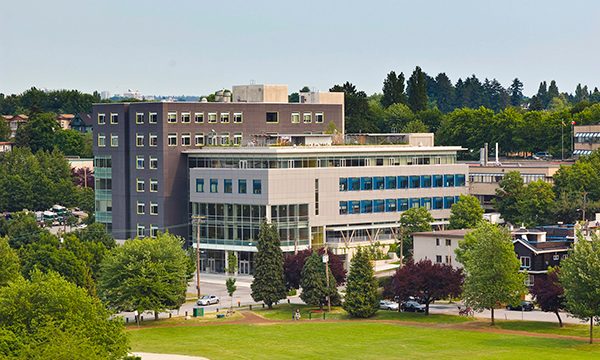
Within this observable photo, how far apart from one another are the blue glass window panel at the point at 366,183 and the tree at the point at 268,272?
3197 cm

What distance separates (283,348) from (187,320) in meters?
18.2

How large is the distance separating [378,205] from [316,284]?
3896 cm

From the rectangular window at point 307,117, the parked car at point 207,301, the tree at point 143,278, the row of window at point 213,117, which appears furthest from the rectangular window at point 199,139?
the tree at point 143,278

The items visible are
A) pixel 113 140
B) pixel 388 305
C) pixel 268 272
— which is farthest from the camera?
pixel 113 140

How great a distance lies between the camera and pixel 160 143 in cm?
15775

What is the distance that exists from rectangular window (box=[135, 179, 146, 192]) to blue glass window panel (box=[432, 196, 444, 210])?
32888 millimetres

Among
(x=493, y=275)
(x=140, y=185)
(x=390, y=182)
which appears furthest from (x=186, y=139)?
(x=493, y=275)

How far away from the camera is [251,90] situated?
168750 millimetres

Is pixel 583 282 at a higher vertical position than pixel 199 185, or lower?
lower

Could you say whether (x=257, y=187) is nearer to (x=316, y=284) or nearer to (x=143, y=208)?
(x=143, y=208)

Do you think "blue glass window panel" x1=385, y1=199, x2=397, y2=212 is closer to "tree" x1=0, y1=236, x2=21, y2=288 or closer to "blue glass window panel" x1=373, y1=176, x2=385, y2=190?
"blue glass window panel" x1=373, y1=176, x2=385, y2=190

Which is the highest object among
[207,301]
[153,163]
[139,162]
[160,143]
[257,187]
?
[160,143]

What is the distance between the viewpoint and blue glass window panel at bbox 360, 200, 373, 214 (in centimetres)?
15712

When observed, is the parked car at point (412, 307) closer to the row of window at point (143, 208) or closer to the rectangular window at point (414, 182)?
the rectangular window at point (414, 182)
